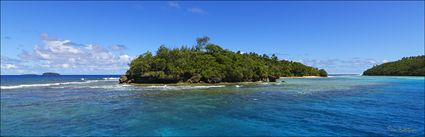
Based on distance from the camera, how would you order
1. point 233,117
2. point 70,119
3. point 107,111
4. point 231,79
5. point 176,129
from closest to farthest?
point 176,129 → point 70,119 → point 233,117 → point 107,111 → point 231,79

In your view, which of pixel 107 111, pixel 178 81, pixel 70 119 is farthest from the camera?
pixel 178 81

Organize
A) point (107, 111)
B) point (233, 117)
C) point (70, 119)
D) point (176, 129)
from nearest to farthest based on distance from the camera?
point (176, 129) → point (70, 119) → point (233, 117) → point (107, 111)

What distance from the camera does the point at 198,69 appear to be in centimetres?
8094

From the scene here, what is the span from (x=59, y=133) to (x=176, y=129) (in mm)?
6403

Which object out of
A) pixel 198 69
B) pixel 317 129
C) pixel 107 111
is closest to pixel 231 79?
pixel 198 69

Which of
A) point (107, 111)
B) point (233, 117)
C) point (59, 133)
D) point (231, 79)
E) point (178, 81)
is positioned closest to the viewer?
point (59, 133)

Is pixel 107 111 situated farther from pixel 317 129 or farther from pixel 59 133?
pixel 317 129

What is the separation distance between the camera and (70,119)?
23094 millimetres

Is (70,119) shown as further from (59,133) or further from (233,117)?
(233,117)

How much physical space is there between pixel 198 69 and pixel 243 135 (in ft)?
206

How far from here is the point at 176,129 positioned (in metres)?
20.2

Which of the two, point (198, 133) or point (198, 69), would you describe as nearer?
point (198, 133)

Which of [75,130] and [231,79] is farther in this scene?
[231,79]

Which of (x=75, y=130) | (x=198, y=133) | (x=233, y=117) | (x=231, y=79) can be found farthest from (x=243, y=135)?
(x=231, y=79)
